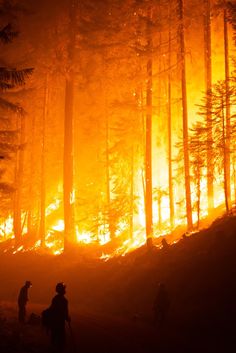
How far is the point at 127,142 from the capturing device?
81.9 ft

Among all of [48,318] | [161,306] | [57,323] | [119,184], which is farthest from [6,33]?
[119,184]

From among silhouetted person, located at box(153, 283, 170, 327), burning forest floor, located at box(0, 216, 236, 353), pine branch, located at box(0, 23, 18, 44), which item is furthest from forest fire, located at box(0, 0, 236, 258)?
silhouetted person, located at box(153, 283, 170, 327)

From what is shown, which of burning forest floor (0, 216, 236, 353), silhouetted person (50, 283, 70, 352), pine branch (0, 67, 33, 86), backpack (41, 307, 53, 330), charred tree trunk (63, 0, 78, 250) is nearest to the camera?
silhouetted person (50, 283, 70, 352)

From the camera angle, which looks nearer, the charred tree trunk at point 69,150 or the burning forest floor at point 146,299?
the burning forest floor at point 146,299

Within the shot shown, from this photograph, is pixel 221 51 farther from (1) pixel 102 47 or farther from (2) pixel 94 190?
(2) pixel 94 190

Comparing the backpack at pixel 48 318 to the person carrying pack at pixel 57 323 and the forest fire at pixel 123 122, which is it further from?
the forest fire at pixel 123 122

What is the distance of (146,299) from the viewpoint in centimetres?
1557

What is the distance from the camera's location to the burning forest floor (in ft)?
35.5

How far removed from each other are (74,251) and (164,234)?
602 centimetres

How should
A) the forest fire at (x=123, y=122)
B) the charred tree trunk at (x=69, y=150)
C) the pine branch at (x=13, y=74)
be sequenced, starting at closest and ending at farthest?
1. the pine branch at (x=13, y=74)
2. the forest fire at (x=123, y=122)
3. the charred tree trunk at (x=69, y=150)

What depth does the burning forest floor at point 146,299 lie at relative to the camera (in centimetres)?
1082

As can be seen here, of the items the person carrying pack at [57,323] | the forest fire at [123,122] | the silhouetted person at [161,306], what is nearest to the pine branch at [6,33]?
the forest fire at [123,122]

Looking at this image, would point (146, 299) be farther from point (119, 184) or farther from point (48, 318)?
point (119, 184)

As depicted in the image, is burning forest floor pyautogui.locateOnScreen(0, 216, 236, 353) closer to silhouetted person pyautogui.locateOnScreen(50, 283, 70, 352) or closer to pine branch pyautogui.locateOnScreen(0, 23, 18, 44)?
silhouetted person pyautogui.locateOnScreen(50, 283, 70, 352)
